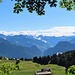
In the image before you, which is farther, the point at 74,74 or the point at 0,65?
the point at 0,65

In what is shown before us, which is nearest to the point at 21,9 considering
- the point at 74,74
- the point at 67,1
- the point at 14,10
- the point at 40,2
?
the point at 14,10

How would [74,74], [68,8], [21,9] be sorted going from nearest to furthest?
[74,74], [21,9], [68,8]

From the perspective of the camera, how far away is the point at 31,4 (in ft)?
38.5

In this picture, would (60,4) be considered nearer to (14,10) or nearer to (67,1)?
(67,1)

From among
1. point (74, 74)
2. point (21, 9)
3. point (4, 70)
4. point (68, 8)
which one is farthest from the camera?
point (68, 8)

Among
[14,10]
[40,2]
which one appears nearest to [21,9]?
[14,10]

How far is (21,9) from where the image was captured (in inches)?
477

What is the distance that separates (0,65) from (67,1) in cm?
562

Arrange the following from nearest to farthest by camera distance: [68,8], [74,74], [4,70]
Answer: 1. [74,74]
2. [4,70]
3. [68,8]

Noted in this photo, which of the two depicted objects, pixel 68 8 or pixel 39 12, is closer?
pixel 39 12

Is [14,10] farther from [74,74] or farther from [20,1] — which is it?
[74,74]

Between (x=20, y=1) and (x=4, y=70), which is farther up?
(x=20, y=1)

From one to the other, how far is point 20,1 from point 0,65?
13.8 feet

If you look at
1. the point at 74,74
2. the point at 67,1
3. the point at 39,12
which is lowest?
the point at 74,74
